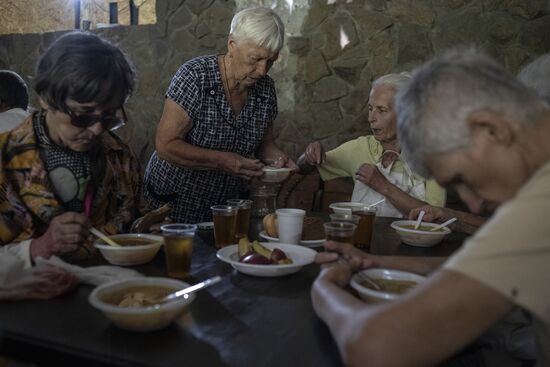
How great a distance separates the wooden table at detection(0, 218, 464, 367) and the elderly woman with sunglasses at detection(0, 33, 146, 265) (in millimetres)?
408

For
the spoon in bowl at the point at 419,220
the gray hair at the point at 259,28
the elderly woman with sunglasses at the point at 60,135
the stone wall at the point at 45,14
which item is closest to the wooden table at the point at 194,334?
the elderly woman with sunglasses at the point at 60,135

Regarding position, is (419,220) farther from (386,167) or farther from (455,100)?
(455,100)

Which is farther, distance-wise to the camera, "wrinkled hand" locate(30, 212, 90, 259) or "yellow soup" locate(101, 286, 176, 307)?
"wrinkled hand" locate(30, 212, 90, 259)

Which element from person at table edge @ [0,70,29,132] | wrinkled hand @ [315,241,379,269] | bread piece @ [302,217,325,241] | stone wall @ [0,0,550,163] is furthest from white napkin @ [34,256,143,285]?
stone wall @ [0,0,550,163]

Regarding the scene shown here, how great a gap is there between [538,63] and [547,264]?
1.66 meters

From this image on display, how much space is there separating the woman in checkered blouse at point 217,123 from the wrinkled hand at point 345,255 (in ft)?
3.44

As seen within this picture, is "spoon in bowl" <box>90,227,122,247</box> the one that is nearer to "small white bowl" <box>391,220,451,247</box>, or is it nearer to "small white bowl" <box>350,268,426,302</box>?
"small white bowl" <box>350,268,426,302</box>

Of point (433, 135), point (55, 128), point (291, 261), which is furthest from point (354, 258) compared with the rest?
point (55, 128)

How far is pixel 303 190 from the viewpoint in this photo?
4027mm

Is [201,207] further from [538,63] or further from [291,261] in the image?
[538,63]

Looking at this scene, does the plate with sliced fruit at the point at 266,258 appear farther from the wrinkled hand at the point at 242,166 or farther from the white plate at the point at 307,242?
the wrinkled hand at the point at 242,166

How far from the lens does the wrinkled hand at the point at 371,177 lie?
8.89 feet

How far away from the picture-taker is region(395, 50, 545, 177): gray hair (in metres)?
0.97

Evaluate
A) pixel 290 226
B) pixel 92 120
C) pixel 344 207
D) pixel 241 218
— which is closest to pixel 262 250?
pixel 290 226
